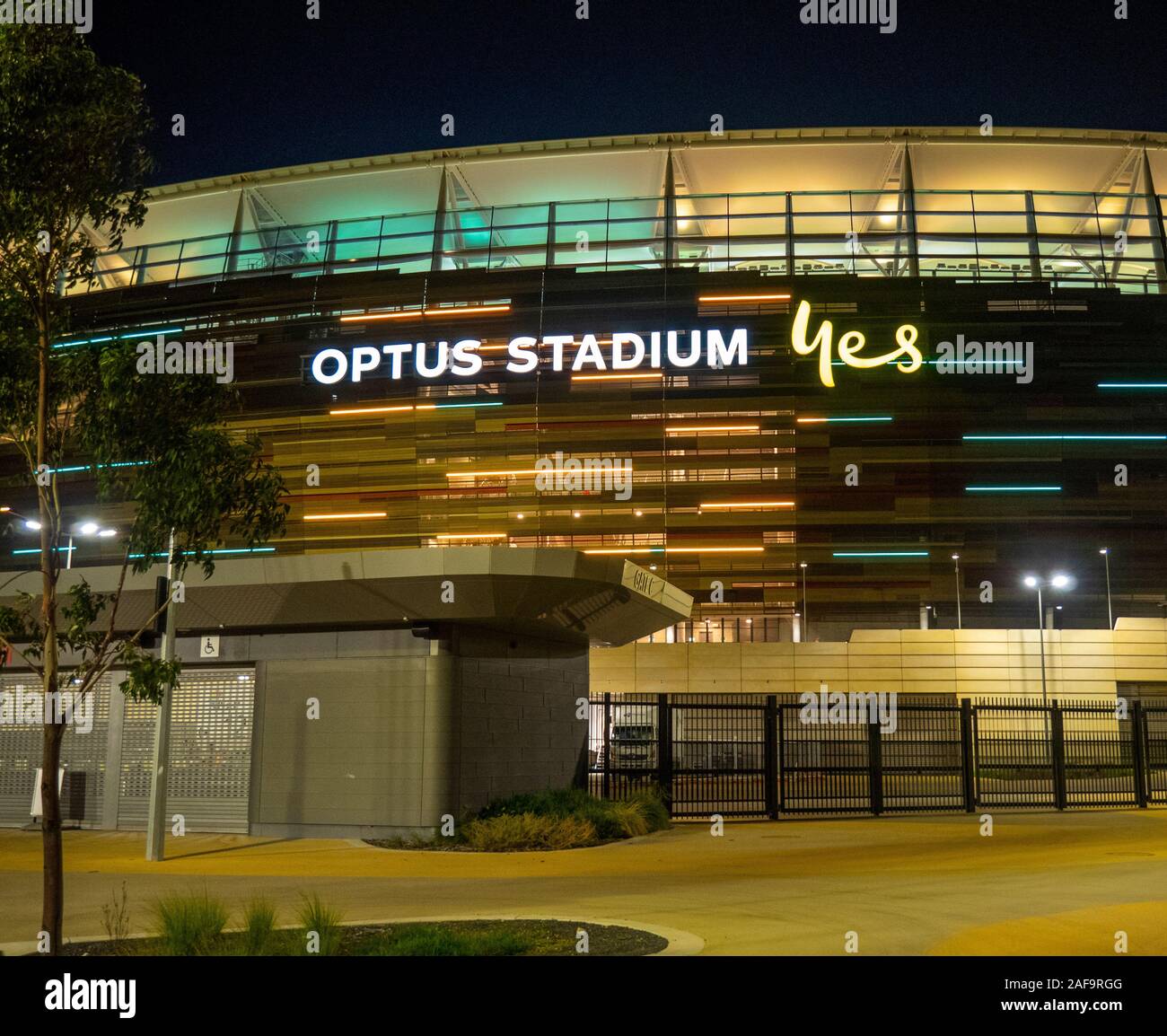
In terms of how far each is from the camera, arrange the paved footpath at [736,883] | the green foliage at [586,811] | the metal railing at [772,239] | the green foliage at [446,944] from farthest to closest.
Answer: the metal railing at [772,239] < the green foliage at [586,811] < the paved footpath at [736,883] < the green foliage at [446,944]

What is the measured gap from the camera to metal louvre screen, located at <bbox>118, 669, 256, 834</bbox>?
20.1 meters

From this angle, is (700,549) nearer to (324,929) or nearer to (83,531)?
(83,531)

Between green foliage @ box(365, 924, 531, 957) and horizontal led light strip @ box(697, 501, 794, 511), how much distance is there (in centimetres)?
4608

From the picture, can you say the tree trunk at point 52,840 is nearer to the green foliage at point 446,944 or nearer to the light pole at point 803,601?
the green foliage at point 446,944

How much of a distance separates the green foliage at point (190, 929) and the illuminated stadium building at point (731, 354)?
139 feet

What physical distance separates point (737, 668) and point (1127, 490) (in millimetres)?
20534

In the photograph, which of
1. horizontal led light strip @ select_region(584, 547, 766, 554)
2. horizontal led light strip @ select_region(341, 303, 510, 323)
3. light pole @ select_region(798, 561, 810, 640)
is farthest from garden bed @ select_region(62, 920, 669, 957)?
light pole @ select_region(798, 561, 810, 640)

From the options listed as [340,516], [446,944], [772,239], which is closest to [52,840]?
[446,944]

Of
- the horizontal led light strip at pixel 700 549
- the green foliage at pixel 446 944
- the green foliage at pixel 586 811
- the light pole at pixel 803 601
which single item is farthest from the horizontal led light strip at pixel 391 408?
the green foliage at pixel 446 944

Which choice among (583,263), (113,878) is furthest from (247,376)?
(113,878)

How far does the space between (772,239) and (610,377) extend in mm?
9876

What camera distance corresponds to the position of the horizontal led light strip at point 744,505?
55031 millimetres

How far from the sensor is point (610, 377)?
175 ft
